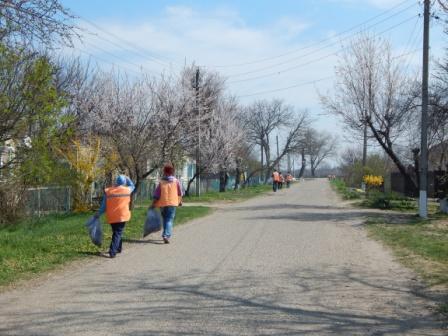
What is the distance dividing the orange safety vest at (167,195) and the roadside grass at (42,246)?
1.30 meters

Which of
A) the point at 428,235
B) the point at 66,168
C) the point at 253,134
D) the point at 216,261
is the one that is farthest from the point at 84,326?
the point at 253,134

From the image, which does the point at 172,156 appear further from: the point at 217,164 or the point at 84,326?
the point at 84,326

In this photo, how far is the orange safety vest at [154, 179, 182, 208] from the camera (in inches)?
477

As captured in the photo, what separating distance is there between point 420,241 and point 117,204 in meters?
6.55

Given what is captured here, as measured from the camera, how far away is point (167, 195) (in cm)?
1213

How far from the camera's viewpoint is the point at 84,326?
5.60 metres

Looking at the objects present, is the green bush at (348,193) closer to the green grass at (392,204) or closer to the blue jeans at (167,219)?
the green grass at (392,204)

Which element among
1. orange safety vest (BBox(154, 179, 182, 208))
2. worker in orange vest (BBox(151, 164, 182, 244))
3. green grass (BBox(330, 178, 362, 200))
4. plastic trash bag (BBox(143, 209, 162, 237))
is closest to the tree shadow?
plastic trash bag (BBox(143, 209, 162, 237))

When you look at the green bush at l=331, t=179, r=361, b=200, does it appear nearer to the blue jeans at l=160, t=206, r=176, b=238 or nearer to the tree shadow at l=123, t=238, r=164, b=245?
the tree shadow at l=123, t=238, r=164, b=245

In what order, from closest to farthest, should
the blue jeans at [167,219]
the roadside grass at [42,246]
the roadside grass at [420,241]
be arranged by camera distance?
the roadside grass at [420,241] → the roadside grass at [42,246] → the blue jeans at [167,219]

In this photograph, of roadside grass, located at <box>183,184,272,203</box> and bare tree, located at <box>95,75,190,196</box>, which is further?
roadside grass, located at <box>183,184,272,203</box>

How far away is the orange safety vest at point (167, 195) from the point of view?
12.1 meters

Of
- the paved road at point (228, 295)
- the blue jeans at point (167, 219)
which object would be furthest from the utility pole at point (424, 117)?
the blue jeans at point (167, 219)

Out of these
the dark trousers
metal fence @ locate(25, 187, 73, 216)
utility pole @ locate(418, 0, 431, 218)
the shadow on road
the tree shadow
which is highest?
utility pole @ locate(418, 0, 431, 218)
